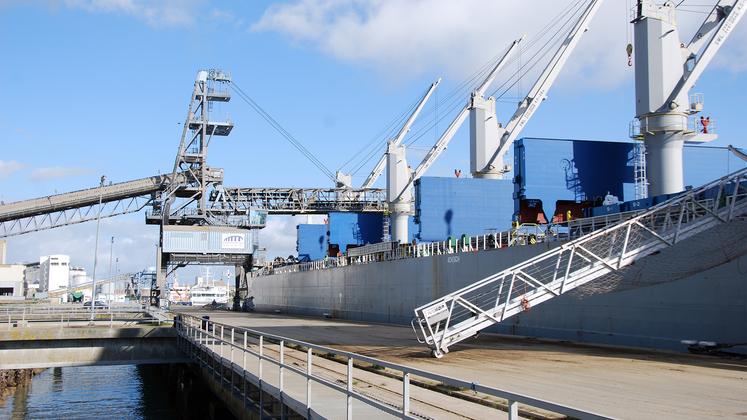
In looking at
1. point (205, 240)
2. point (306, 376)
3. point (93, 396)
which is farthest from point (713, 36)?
point (205, 240)

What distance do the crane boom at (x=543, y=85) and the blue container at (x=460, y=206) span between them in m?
3.38

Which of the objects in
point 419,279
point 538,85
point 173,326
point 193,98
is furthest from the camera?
point 193,98

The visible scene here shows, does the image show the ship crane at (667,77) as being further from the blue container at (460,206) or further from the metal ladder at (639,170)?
the blue container at (460,206)

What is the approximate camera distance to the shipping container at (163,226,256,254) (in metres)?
69.4

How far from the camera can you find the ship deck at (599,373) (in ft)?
37.5

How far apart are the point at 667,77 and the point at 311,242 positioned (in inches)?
2425

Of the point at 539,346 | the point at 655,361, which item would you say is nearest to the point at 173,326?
the point at 539,346

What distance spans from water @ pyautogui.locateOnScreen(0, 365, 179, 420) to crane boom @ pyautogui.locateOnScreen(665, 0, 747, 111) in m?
27.3

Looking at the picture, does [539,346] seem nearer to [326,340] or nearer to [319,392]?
[326,340]

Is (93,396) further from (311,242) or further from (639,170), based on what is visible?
(311,242)

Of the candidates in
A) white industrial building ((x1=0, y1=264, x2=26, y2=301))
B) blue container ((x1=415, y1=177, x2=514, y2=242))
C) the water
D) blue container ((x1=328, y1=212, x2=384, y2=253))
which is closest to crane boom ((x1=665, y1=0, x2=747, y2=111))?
blue container ((x1=415, y1=177, x2=514, y2=242))

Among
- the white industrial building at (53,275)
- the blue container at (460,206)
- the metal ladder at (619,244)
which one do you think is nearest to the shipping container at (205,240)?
the blue container at (460,206)

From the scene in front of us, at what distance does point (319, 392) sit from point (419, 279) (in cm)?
2730

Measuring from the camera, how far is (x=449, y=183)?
48938 millimetres
